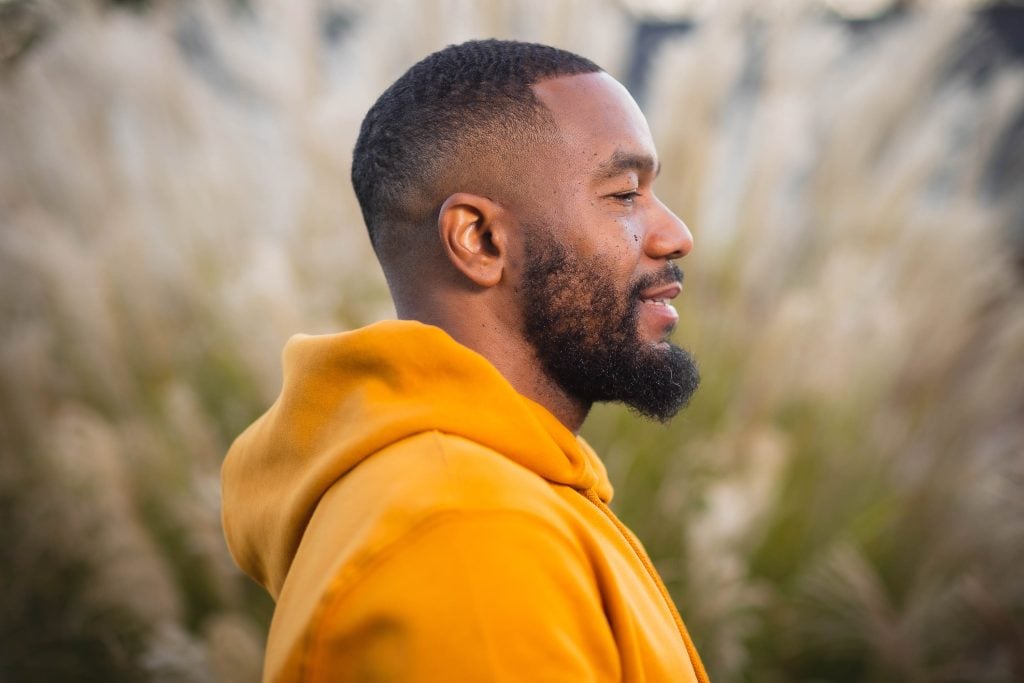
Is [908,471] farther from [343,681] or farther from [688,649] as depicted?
[343,681]

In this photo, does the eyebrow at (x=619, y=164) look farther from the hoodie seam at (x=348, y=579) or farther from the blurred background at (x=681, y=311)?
the blurred background at (x=681, y=311)

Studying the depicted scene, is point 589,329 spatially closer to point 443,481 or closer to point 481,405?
point 481,405

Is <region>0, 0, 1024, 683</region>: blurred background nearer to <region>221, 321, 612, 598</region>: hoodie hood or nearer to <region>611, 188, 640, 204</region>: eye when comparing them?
<region>221, 321, 612, 598</region>: hoodie hood

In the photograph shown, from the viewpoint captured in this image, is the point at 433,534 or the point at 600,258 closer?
the point at 433,534

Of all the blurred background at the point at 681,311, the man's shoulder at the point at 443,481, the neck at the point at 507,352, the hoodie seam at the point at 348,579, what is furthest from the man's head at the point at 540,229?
the blurred background at the point at 681,311

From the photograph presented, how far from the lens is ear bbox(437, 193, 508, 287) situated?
1.39 m

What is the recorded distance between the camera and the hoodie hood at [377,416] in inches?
47.4

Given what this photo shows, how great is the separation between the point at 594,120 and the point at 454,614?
0.73 m

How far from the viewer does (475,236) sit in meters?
1.41

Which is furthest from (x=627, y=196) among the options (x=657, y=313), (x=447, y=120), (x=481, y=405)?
(x=481, y=405)

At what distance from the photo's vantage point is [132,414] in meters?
3.24

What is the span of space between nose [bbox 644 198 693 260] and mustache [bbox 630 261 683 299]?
2cm

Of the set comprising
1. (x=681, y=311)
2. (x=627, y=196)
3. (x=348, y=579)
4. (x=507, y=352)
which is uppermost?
(x=681, y=311)

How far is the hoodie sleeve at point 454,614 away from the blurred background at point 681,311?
156 cm
